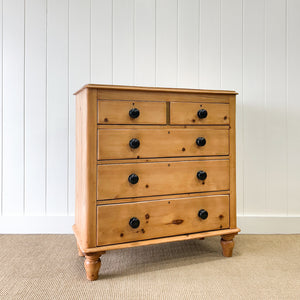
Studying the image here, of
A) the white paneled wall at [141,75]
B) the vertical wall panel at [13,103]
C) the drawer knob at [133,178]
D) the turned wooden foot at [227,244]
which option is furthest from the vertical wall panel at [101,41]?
the turned wooden foot at [227,244]

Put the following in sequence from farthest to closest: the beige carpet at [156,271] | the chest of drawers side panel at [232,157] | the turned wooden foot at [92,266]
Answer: the chest of drawers side panel at [232,157]
the turned wooden foot at [92,266]
the beige carpet at [156,271]

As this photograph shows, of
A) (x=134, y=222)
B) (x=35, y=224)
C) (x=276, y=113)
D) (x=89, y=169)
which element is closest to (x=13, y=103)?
(x=35, y=224)

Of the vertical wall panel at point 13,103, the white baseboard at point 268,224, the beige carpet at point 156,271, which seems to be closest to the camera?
the beige carpet at point 156,271

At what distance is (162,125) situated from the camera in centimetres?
153

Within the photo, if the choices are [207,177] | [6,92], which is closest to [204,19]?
[207,177]

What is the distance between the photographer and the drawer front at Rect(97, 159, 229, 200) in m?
1.43

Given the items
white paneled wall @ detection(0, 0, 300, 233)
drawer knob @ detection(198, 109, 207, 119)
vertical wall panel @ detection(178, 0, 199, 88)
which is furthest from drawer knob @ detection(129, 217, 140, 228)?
vertical wall panel @ detection(178, 0, 199, 88)

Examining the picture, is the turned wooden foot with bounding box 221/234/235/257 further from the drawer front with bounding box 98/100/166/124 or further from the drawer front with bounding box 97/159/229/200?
the drawer front with bounding box 98/100/166/124

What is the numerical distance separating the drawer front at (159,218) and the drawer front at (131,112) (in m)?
0.42

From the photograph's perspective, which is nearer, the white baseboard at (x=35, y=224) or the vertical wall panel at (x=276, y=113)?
the white baseboard at (x=35, y=224)

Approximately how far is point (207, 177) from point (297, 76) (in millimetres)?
1169

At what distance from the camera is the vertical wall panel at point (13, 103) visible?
2020 mm

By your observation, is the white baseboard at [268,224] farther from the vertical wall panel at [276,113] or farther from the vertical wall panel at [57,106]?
the vertical wall panel at [57,106]

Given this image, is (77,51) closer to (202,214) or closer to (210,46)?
(210,46)
